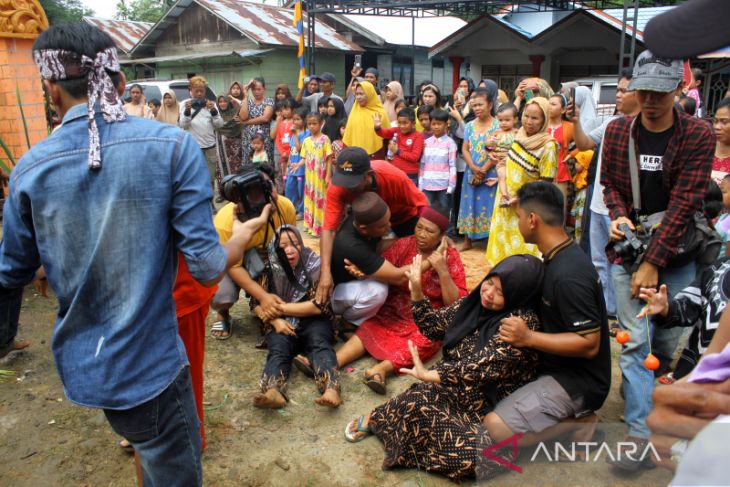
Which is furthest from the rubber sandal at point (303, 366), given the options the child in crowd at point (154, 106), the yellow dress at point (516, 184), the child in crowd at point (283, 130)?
the child in crowd at point (154, 106)

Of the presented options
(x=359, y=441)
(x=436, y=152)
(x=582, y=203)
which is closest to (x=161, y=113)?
(x=436, y=152)

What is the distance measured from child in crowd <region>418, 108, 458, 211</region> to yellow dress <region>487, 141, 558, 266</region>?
1.41 metres

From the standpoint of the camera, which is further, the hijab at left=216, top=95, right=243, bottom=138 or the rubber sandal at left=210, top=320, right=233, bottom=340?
the hijab at left=216, top=95, right=243, bottom=138

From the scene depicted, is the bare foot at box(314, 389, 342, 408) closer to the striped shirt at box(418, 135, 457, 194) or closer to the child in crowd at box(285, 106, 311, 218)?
the striped shirt at box(418, 135, 457, 194)

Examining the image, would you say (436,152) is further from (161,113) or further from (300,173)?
(161,113)

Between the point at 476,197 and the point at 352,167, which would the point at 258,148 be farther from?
the point at 352,167

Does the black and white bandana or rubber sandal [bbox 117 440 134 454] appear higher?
the black and white bandana

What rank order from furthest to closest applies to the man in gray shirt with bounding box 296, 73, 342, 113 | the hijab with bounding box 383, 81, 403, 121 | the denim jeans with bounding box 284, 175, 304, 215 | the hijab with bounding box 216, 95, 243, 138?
the hijab with bounding box 216, 95, 243, 138 → the man in gray shirt with bounding box 296, 73, 342, 113 → the denim jeans with bounding box 284, 175, 304, 215 → the hijab with bounding box 383, 81, 403, 121

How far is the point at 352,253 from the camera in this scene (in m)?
3.82

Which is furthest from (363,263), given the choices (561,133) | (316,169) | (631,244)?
(316,169)

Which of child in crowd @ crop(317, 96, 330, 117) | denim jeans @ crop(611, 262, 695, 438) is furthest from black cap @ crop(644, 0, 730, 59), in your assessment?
child in crowd @ crop(317, 96, 330, 117)

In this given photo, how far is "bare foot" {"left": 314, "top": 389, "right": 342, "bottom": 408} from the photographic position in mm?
3219

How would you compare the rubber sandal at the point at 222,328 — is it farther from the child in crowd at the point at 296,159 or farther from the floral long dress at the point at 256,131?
the floral long dress at the point at 256,131

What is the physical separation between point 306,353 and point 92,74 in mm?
2425
